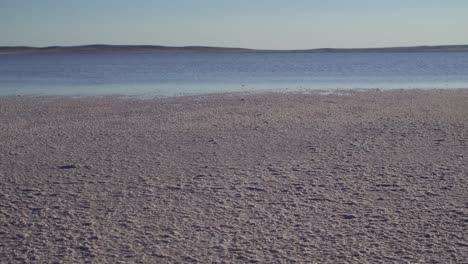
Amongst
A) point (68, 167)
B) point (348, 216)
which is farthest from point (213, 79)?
point (348, 216)

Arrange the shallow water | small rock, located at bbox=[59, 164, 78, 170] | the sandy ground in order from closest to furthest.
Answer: the sandy ground
small rock, located at bbox=[59, 164, 78, 170]
the shallow water

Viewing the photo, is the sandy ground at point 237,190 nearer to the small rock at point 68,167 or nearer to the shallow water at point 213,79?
the small rock at point 68,167

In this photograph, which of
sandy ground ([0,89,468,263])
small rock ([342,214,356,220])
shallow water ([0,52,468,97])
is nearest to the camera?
sandy ground ([0,89,468,263])

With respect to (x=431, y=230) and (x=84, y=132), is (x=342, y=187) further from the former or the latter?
(x=84, y=132)

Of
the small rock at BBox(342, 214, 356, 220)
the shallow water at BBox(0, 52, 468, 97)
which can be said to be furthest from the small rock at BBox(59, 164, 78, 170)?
the shallow water at BBox(0, 52, 468, 97)

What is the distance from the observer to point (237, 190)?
23.1 ft

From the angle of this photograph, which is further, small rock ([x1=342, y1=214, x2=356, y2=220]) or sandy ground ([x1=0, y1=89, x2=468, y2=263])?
small rock ([x1=342, y1=214, x2=356, y2=220])

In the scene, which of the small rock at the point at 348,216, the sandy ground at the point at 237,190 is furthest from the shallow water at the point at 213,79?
the small rock at the point at 348,216

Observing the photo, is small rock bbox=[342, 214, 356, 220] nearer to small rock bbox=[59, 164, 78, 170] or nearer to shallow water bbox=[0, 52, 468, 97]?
small rock bbox=[59, 164, 78, 170]

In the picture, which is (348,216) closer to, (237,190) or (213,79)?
(237,190)

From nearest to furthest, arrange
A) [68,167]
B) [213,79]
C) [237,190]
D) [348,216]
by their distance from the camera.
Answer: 1. [348,216]
2. [237,190]
3. [68,167]
4. [213,79]

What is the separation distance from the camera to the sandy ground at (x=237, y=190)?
16.9 feet

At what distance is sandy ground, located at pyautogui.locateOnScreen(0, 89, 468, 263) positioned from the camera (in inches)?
203

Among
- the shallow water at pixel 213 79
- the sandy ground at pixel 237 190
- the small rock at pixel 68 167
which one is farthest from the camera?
the shallow water at pixel 213 79
